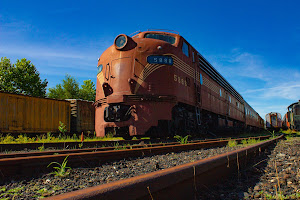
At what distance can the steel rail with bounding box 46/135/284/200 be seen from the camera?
1.29m

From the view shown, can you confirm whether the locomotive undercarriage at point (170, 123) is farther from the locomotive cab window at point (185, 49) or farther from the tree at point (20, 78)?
A: the tree at point (20, 78)

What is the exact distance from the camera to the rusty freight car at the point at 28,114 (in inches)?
448

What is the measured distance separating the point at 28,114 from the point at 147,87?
26.9 ft

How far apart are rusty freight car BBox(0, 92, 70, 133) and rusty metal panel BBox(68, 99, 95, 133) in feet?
2.91

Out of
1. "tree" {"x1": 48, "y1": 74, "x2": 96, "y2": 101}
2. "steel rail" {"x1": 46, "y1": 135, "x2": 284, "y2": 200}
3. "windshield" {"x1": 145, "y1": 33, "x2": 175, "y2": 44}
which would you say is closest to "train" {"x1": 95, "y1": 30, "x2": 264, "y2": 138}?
"windshield" {"x1": 145, "y1": 33, "x2": 175, "y2": 44}

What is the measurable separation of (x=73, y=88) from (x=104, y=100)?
33903mm

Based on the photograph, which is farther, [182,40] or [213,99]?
[213,99]

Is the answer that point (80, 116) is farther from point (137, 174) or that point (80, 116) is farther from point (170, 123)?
point (137, 174)

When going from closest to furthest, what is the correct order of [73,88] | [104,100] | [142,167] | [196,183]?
1. [196,183]
2. [142,167]
3. [104,100]
4. [73,88]

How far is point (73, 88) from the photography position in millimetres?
39688

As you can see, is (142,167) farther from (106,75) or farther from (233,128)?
(233,128)

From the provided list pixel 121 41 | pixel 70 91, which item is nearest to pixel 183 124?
pixel 121 41

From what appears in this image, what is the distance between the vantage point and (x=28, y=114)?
12352 mm

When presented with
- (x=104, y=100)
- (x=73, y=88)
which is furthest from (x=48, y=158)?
(x=73, y=88)
